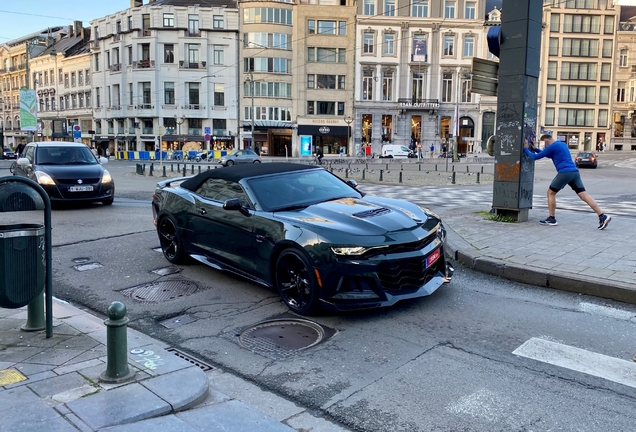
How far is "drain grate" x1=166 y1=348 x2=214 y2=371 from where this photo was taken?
445cm

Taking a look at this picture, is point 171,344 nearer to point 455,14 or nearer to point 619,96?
point 455,14

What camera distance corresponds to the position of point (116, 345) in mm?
3822

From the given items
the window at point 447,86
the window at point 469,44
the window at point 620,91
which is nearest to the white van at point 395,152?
the window at point 447,86

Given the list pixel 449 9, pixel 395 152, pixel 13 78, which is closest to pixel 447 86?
pixel 449 9

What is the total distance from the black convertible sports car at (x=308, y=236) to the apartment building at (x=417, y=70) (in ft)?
185

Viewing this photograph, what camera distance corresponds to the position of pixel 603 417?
352 cm

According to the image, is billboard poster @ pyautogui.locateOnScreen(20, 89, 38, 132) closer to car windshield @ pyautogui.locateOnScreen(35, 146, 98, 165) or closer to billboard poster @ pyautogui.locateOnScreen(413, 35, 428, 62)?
car windshield @ pyautogui.locateOnScreen(35, 146, 98, 165)

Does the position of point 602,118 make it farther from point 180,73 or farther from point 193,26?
point 180,73

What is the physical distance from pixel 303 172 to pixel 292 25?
5756cm

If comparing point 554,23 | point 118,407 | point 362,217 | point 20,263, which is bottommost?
point 118,407

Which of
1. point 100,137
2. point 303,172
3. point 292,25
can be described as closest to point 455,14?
point 292,25

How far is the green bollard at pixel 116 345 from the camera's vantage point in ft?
12.4

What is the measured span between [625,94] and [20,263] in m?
89.0

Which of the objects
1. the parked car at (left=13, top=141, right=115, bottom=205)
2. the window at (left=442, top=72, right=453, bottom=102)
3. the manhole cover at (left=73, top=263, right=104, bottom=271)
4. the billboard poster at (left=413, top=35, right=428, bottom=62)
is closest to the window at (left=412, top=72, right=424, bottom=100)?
the billboard poster at (left=413, top=35, right=428, bottom=62)
